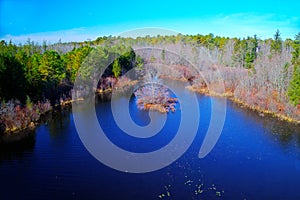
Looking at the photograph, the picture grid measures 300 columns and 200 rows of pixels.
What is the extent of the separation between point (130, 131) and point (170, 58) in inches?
1406

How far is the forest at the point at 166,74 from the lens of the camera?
22266mm

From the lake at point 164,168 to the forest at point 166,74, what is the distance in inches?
117

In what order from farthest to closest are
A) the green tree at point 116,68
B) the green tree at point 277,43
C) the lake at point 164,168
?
1. the green tree at point 277,43
2. the green tree at point 116,68
3. the lake at point 164,168

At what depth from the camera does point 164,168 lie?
603 inches

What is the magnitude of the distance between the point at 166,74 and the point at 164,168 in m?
36.8

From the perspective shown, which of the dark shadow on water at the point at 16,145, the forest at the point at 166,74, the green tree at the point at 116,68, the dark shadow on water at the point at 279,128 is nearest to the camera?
the dark shadow on water at the point at 16,145

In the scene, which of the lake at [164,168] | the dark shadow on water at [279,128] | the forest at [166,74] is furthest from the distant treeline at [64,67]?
the lake at [164,168]

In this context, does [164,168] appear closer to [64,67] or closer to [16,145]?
[16,145]

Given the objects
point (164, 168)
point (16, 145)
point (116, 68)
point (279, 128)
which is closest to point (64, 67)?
point (116, 68)

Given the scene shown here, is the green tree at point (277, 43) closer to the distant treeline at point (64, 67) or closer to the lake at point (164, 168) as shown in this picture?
the distant treeline at point (64, 67)

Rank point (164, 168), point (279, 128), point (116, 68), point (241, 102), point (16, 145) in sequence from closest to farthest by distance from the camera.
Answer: point (164, 168), point (16, 145), point (279, 128), point (241, 102), point (116, 68)

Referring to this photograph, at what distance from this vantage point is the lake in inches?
510

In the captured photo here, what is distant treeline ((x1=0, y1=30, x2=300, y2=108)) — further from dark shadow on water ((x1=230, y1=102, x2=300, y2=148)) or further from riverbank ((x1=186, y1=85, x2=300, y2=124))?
dark shadow on water ((x1=230, y1=102, x2=300, y2=148))

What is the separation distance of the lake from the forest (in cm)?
297
